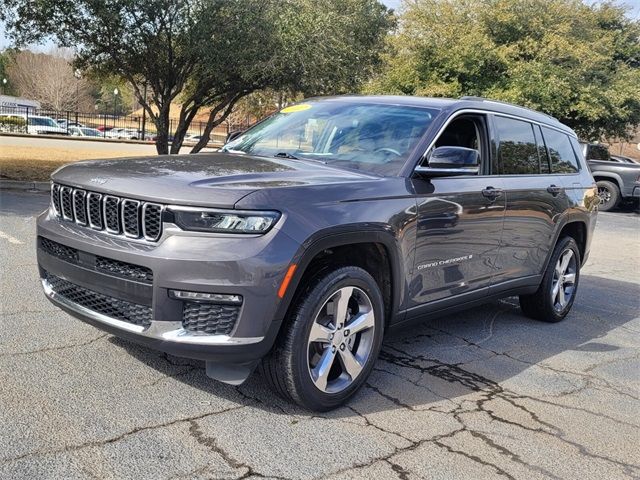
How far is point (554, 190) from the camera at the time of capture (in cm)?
558

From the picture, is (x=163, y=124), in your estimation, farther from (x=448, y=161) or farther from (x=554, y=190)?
(x=448, y=161)

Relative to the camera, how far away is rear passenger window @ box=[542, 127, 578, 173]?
5.86 meters

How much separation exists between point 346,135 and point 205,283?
1872 mm

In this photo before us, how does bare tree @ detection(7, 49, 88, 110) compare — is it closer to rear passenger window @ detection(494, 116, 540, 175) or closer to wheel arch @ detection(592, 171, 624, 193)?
wheel arch @ detection(592, 171, 624, 193)

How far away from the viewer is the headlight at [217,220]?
3143 mm

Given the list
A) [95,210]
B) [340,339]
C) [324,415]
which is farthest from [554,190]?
[95,210]

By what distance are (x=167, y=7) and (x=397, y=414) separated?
13234mm

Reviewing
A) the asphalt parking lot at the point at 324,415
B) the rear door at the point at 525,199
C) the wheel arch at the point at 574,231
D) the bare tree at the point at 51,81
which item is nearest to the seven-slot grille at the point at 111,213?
the asphalt parking lot at the point at 324,415

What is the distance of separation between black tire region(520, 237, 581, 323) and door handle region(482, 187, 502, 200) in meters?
1.33

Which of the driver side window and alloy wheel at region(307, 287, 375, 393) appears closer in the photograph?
alloy wheel at region(307, 287, 375, 393)

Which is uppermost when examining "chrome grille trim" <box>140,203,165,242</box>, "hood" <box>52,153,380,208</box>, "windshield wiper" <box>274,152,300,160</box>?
"windshield wiper" <box>274,152,300,160</box>

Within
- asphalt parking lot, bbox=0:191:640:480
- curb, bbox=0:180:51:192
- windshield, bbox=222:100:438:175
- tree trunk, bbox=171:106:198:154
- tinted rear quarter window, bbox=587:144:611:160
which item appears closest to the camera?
asphalt parking lot, bbox=0:191:640:480

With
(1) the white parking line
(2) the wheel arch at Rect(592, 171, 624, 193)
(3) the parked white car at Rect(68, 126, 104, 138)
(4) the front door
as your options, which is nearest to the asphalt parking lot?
(4) the front door

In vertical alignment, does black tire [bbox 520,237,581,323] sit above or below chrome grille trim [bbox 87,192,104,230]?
below
